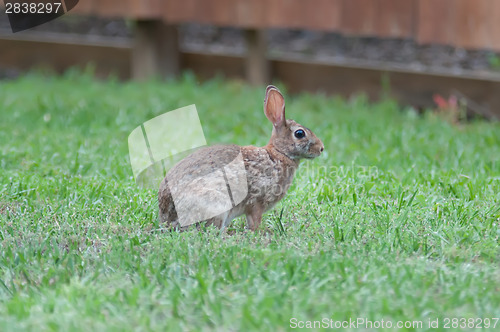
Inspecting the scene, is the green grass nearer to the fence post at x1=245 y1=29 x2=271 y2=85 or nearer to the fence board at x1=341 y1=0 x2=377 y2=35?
the fence board at x1=341 y1=0 x2=377 y2=35

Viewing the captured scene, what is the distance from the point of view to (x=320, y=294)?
11.5ft

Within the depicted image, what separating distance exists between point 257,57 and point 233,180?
5.67 meters

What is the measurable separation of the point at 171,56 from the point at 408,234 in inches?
272

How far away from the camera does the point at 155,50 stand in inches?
413

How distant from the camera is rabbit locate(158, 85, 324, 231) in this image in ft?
14.1

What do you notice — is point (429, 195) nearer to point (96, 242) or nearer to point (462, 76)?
point (96, 242)

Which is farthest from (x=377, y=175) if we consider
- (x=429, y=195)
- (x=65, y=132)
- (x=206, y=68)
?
(x=206, y=68)

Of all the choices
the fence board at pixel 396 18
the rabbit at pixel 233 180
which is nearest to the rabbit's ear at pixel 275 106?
the rabbit at pixel 233 180

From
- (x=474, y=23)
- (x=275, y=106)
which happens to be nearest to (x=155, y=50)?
(x=474, y=23)

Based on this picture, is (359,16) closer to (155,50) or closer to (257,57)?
(257,57)

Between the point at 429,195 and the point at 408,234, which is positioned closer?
the point at 408,234

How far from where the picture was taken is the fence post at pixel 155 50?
413 inches

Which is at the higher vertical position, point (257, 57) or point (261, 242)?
point (261, 242)

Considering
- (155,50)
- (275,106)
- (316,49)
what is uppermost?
(275,106)
